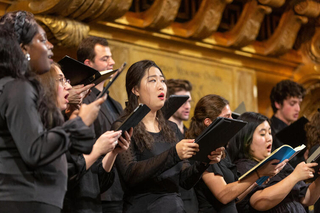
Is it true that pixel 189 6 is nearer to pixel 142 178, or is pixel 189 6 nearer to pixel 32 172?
pixel 142 178

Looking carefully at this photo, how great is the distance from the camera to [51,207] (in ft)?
6.64

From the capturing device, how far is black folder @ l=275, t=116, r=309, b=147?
446 centimetres

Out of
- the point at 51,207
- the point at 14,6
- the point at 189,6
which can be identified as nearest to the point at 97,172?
the point at 51,207

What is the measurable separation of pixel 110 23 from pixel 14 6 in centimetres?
98

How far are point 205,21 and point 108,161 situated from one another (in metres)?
3.07

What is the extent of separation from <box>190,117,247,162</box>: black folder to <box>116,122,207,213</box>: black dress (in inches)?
5.5

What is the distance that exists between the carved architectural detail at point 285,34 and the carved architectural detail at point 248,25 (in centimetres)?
44

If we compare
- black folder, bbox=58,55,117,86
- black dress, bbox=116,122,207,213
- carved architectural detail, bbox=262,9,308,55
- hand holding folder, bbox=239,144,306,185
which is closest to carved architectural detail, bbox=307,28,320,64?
carved architectural detail, bbox=262,9,308,55

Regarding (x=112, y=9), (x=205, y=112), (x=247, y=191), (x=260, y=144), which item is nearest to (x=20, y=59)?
(x=205, y=112)

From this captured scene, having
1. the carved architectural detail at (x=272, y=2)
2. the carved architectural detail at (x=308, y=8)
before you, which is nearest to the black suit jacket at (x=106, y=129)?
the carved architectural detail at (x=272, y=2)

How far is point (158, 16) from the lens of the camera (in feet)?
16.9

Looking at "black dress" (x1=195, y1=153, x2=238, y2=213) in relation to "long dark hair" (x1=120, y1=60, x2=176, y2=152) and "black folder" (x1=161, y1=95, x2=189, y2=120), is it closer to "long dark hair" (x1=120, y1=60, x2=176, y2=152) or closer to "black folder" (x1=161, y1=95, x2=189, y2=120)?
"long dark hair" (x1=120, y1=60, x2=176, y2=152)

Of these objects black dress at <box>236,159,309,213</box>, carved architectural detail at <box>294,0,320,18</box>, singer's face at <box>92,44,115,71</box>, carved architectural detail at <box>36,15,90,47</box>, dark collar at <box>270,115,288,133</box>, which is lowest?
dark collar at <box>270,115,288,133</box>

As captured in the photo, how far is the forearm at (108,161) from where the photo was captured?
2.79 metres
